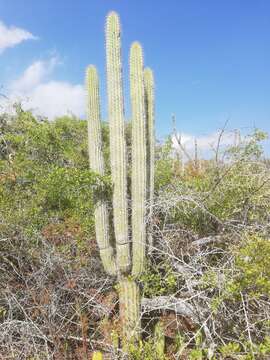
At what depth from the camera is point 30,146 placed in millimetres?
6516

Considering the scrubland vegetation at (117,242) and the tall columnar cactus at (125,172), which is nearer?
the scrubland vegetation at (117,242)

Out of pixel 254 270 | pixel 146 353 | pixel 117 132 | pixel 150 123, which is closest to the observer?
pixel 254 270

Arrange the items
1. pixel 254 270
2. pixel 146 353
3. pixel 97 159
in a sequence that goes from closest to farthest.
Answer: pixel 254 270, pixel 146 353, pixel 97 159

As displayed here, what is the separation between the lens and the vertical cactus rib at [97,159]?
5012 millimetres

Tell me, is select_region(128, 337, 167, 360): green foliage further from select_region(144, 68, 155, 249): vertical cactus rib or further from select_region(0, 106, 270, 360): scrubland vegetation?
select_region(144, 68, 155, 249): vertical cactus rib

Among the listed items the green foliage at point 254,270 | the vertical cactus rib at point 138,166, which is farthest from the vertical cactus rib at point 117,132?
the green foliage at point 254,270

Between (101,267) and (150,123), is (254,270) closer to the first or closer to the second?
(101,267)

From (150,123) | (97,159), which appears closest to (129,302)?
(97,159)

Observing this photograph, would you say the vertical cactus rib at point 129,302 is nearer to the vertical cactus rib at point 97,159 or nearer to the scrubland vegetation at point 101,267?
the scrubland vegetation at point 101,267

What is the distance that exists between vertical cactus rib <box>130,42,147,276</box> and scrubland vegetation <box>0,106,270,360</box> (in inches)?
7.4

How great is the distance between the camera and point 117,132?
15.8 feet

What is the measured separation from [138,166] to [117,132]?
1.53ft

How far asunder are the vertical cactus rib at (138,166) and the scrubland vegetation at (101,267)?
7.4 inches

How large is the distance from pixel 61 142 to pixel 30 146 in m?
0.52
